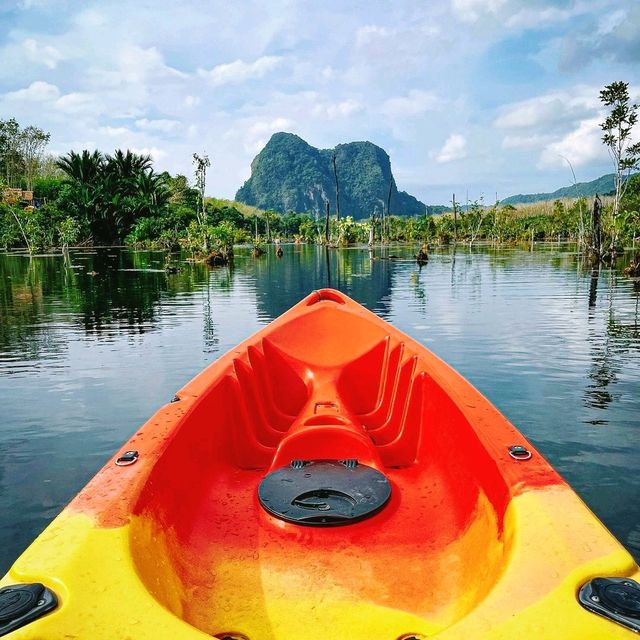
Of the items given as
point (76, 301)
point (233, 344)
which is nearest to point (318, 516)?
point (233, 344)

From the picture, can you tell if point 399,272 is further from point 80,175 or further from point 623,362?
point 80,175

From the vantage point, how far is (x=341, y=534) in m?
2.56

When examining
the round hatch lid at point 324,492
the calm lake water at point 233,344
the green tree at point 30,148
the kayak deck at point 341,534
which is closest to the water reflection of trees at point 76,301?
the calm lake water at point 233,344

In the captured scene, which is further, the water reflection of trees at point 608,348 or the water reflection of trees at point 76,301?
the water reflection of trees at point 76,301

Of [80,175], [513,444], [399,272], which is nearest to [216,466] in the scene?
[513,444]

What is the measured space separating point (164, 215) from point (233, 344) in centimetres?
4289

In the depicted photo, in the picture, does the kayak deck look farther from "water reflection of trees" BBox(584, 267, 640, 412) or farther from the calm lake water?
"water reflection of trees" BBox(584, 267, 640, 412)

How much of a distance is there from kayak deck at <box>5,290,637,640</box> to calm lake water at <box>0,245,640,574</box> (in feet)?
4.57

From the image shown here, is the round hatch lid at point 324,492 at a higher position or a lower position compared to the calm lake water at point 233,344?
higher

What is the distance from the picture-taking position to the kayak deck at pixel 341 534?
1461 mm

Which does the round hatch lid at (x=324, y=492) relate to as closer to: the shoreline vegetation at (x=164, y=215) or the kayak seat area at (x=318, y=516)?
the kayak seat area at (x=318, y=516)

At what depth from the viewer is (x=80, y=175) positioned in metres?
50.0

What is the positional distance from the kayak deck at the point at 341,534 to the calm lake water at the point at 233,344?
1.39 meters

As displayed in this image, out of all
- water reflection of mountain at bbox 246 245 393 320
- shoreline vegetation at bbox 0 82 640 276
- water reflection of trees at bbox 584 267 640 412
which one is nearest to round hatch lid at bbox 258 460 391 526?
water reflection of trees at bbox 584 267 640 412
